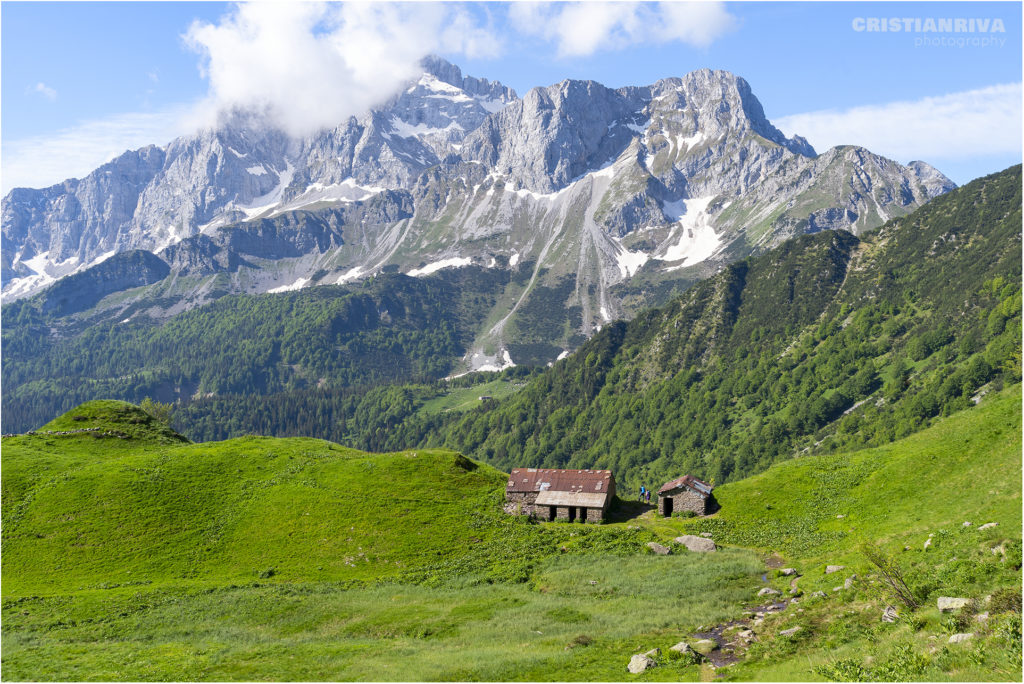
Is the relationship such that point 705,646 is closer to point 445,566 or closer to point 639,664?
point 639,664

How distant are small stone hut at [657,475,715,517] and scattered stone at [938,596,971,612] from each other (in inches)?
2038

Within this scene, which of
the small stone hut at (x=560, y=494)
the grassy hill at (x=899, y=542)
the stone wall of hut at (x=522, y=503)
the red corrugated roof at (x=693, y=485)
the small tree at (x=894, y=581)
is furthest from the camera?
the stone wall of hut at (x=522, y=503)

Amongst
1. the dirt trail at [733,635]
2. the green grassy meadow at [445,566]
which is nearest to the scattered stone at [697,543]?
the green grassy meadow at [445,566]

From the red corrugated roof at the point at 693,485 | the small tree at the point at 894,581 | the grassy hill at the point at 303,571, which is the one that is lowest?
the grassy hill at the point at 303,571

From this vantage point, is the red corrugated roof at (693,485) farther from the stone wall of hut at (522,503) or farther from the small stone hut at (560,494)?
the stone wall of hut at (522,503)

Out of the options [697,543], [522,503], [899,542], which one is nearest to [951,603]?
[899,542]

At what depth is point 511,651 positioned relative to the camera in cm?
3984

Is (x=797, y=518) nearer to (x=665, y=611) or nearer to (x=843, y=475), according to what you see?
(x=843, y=475)

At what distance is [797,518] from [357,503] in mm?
53157

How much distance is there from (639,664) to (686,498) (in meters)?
52.3

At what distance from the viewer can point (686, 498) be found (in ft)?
275

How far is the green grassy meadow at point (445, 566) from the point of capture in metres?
35.0

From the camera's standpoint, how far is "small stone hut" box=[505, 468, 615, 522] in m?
82.7

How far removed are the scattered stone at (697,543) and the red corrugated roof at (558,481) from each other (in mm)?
14568
